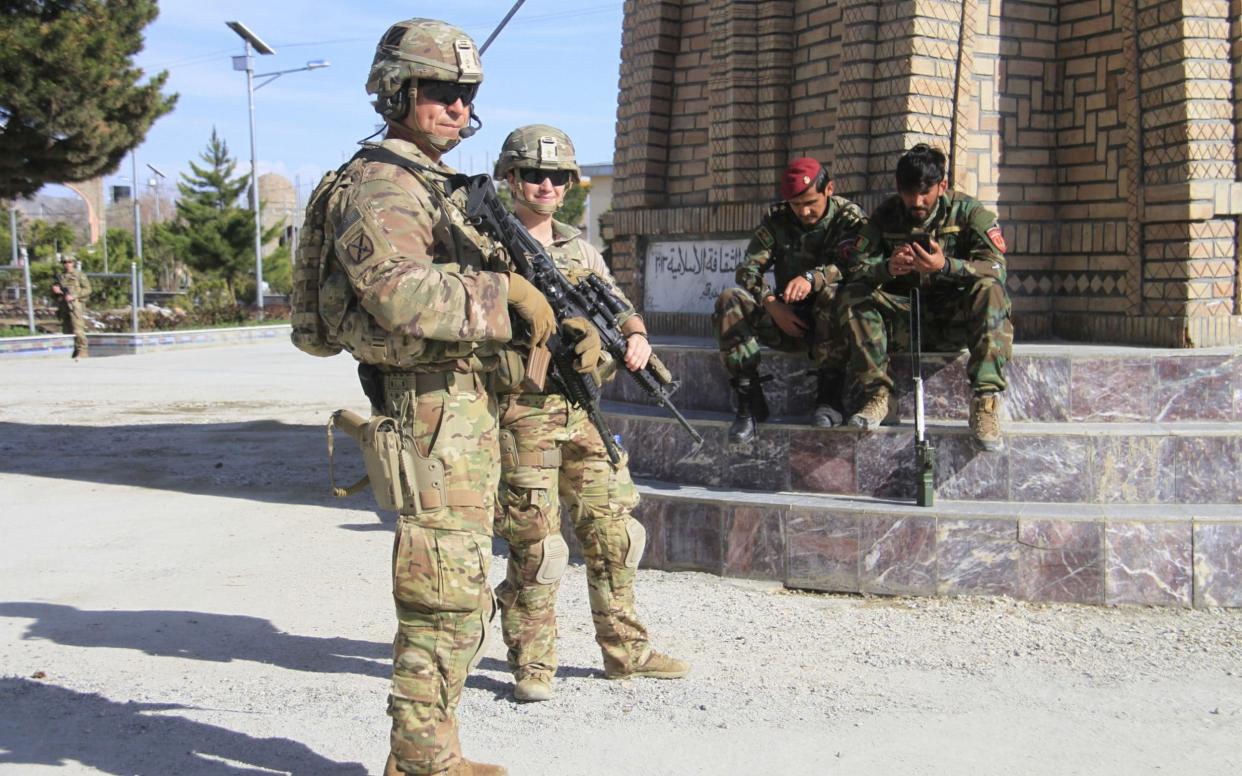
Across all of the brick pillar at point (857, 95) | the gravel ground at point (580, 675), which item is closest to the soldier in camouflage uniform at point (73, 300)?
the gravel ground at point (580, 675)

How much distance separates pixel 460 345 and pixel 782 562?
8.95ft

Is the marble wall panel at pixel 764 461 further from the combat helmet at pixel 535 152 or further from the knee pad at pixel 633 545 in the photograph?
the combat helmet at pixel 535 152

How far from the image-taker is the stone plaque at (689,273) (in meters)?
7.79

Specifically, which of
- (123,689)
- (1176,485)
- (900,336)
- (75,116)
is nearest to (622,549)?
(123,689)

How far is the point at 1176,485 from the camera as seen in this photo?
5473mm

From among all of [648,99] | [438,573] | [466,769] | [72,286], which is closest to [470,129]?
[438,573]

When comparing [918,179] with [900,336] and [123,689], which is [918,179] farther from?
[123,689]

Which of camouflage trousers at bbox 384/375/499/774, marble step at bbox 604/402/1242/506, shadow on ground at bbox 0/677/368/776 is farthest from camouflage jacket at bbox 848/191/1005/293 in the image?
shadow on ground at bbox 0/677/368/776

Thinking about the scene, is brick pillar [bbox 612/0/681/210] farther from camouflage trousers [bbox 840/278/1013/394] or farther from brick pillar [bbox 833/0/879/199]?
camouflage trousers [bbox 840/278/1013/394]

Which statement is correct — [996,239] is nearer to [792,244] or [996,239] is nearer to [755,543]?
[792,244]

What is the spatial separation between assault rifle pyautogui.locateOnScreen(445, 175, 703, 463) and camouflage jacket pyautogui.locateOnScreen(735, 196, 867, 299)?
163cm

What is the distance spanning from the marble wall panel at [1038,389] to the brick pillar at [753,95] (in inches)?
89.4

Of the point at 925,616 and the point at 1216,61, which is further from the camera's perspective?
the point at 1216,61

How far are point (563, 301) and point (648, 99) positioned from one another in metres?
4.64
